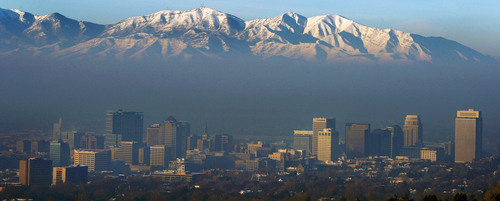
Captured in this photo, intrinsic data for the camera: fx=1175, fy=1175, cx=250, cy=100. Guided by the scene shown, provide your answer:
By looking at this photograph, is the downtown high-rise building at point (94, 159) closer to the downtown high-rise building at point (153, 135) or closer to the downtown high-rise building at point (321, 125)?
the downtown high-rise building at point (153, 135)

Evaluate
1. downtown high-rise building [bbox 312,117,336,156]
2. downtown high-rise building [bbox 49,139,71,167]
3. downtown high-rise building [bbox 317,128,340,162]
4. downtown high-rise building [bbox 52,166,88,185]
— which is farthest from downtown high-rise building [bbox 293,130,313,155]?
downtown high-rise building [bbox 52,166,88,185]

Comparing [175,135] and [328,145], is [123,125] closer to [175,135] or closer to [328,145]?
[175,135]

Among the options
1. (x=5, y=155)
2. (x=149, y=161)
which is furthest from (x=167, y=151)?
(x=5, y=155)

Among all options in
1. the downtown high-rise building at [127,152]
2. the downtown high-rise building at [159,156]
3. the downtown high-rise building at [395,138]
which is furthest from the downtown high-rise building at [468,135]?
the downtown high-rise building at [127,152]

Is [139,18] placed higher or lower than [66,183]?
higher

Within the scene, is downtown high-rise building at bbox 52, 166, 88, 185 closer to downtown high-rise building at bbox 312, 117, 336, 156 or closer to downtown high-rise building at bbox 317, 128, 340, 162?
downtown high-rise building at bbox 317, 128, 340, 162

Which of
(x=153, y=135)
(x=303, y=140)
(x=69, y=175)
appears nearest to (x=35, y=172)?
(x=69, y=175)

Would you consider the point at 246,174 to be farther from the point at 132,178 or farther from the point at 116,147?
the point at 116,147
